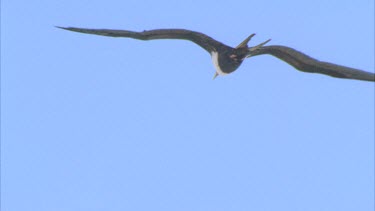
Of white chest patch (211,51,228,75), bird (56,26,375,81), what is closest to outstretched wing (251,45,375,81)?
bird (56,26,375,81)

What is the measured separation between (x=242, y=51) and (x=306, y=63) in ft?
4.52

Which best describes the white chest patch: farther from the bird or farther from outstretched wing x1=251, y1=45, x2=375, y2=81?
outstretched wing x1=251, y1=45, x2=375, y2=81

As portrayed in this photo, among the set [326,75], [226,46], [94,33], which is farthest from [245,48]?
[94,33]

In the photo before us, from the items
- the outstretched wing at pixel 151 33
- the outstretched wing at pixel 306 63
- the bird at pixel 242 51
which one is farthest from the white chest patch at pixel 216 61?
the outstretched wing at pixel 306 63

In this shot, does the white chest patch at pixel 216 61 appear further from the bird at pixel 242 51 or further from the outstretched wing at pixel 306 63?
the outstretched wing at pixel 306 63

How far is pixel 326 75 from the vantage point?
14.1 meters

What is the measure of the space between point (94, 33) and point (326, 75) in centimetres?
423

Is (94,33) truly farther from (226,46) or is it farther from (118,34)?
(226,46)

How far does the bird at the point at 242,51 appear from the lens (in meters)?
13.9

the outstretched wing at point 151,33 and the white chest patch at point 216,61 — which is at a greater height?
the outstretched wing at point 151,33

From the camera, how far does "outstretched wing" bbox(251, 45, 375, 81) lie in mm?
13773

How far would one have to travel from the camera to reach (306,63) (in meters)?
14.2

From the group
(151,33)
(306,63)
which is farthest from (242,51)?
(151,33)

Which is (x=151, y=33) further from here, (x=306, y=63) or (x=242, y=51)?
(x=306, y=63)
